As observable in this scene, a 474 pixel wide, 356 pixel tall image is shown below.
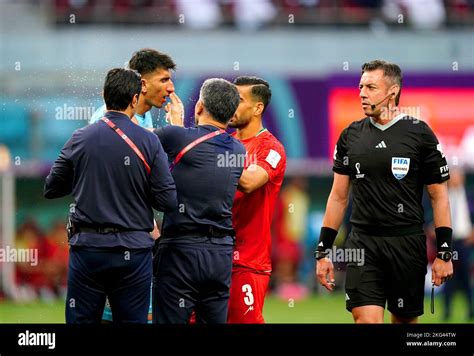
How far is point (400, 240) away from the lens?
7.84 meters

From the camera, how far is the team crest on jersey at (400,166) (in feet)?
25.6

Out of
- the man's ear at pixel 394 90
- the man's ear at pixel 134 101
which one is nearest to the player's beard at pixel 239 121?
the man's ear at pixel 394 90

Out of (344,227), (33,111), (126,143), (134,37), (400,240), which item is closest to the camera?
(126,143)

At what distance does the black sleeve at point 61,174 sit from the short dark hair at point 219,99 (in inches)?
38.3

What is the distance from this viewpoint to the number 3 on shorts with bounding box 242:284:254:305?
7.99 metres

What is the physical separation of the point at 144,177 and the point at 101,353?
1161mm

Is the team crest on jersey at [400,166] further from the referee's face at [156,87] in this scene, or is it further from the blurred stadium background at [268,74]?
the blurred stadium background at [268,74]

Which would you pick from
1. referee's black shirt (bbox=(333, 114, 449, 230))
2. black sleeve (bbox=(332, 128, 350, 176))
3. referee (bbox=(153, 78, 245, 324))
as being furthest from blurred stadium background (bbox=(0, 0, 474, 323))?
referee (bbox=(153, 78, 245, 324))

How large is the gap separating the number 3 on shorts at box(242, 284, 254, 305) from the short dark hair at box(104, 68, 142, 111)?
5.66ft

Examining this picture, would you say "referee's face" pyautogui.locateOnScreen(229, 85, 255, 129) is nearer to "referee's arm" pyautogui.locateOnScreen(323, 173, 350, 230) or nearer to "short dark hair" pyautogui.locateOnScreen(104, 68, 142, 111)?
"referee's arm" pyautogui.locateOnScreen(323, 173, 350, 230)

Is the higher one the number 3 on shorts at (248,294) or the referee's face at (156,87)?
the referee's face at (156,87)

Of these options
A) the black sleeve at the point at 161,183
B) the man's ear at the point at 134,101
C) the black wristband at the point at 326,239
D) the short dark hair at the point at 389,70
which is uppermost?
the short dark hair at the point at 389,70

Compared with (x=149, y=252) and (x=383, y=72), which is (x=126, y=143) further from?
(x=383, y=72)

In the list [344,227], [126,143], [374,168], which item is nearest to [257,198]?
[374,168]
